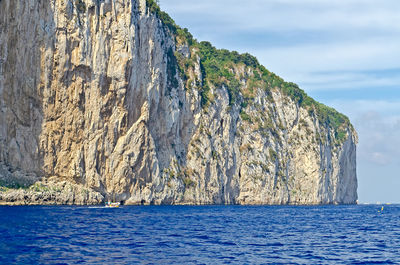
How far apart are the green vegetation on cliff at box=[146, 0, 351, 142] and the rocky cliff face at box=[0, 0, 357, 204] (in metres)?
0.60

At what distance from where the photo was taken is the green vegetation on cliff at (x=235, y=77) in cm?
12256

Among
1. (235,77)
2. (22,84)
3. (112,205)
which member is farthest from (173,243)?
(235,77)

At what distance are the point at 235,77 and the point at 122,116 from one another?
59921 mm

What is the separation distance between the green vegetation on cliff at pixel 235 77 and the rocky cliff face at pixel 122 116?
603 millimetres

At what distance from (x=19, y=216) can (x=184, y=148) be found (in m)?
60.7

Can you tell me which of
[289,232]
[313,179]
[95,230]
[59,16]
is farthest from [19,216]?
[313,179]

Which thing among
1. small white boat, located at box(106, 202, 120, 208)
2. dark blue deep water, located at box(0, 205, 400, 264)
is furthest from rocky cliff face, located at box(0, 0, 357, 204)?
dark blue deep water, located at box(0, 205, 400, 264)

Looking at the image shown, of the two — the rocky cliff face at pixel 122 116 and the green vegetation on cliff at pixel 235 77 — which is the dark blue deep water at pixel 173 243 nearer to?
the rocky cliff face at pixel 122 116

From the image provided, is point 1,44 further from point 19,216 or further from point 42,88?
point 19,216

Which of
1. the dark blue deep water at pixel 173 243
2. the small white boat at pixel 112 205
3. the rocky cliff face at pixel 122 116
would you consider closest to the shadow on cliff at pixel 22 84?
the rocky cliff face at pixel 122 116

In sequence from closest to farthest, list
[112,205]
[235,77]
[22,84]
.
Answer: [22,84], [112,205], [235,77]

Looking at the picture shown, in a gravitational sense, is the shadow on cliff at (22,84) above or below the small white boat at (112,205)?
above

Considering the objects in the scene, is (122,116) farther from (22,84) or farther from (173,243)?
(173,243)

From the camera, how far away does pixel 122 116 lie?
90.4 m
